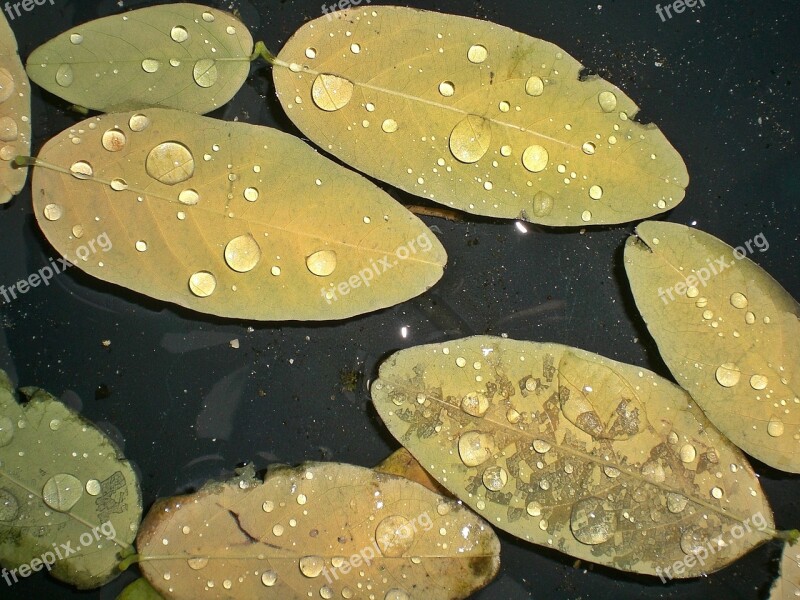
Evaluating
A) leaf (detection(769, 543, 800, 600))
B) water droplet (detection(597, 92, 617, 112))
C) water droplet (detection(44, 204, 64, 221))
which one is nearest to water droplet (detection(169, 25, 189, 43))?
water droplet (detection(44, 204, 64, 221))

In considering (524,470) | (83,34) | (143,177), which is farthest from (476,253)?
(83,34)

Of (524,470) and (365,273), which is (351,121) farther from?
(524,470)

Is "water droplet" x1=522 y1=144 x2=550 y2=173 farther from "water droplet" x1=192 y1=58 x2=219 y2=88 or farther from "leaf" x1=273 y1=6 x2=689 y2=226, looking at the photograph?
"water droplet" x1=192 y1=58 x2=219 y2=88

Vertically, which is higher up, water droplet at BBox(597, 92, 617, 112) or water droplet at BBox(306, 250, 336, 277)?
water droplet at BBox(597, 92, 617, 112)

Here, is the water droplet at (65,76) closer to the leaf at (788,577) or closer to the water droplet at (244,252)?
the water droplet at (244,252)

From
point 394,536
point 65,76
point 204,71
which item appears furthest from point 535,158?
point 65,76

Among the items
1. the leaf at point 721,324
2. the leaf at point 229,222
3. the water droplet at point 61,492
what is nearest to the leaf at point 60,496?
the water droplet at point 61,492
